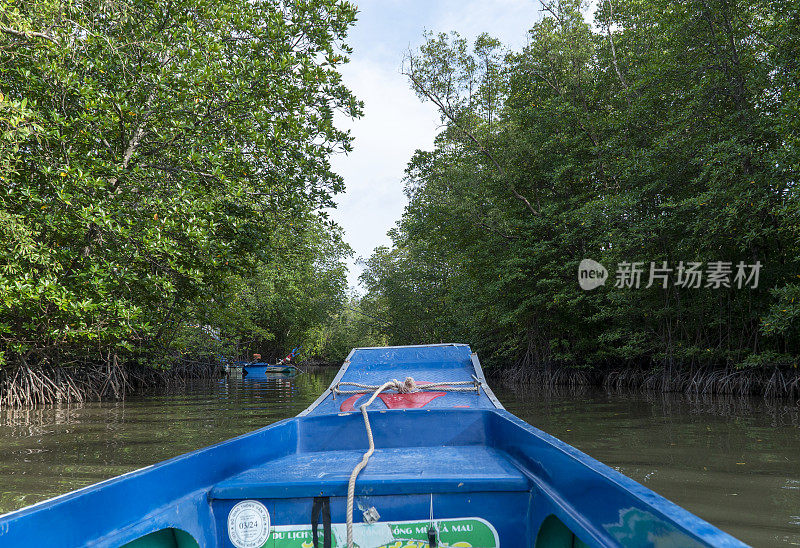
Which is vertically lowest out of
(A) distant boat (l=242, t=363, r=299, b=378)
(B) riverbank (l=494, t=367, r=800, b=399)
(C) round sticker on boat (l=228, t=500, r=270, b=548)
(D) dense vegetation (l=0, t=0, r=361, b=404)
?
(A) distant boat (l=242, t=363, r=299, b=378)

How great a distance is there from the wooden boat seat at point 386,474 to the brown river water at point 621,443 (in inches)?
52.0

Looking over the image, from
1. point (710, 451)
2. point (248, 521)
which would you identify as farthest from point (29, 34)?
point (710, 451)

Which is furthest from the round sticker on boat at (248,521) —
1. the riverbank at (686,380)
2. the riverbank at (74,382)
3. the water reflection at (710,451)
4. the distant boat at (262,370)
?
the distant boat at (262,370)

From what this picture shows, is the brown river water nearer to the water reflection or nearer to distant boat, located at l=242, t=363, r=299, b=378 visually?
the water reflection

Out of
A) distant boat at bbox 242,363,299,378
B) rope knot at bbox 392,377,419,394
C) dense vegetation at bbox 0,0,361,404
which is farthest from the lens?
distant boat at bbox 242,363,299,378

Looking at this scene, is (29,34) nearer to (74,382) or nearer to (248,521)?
(248,521)

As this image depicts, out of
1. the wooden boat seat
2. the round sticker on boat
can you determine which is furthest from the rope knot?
the round sticker on boat

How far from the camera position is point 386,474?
2.24m

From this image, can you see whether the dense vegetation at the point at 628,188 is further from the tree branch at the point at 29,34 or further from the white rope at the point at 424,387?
the tree branch at the point at 29,34

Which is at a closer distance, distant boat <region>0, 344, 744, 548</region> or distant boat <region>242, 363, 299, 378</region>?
distant boat <region>0, 344, 744, 548</region>

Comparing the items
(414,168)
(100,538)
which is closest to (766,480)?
(100,538)

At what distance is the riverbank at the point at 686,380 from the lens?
8.80m

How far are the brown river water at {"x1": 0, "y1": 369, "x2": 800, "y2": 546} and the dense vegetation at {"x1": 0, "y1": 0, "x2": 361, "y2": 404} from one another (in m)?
1.76

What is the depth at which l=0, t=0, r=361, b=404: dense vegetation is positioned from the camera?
6859 mm
